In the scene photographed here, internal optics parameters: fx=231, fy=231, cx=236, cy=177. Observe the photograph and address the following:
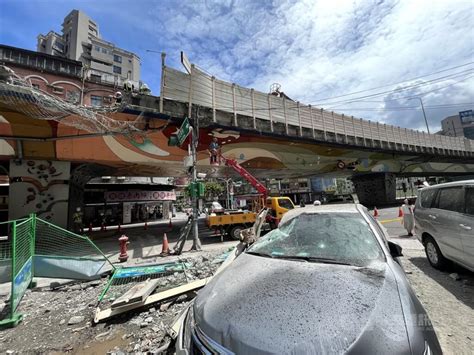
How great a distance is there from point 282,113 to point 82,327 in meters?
16.7

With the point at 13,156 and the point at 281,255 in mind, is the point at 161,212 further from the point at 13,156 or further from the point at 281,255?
the point at 281,255

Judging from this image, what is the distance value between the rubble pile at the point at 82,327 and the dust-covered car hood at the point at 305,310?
186 cm

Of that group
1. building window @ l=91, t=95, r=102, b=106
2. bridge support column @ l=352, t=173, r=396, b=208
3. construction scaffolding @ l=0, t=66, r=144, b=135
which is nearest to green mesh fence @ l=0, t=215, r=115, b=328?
construction scaffolding @ l=0, t=66, r=144, b=135

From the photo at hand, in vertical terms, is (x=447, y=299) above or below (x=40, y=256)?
below

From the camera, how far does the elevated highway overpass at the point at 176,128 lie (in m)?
11.0

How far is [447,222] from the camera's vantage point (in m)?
4.99

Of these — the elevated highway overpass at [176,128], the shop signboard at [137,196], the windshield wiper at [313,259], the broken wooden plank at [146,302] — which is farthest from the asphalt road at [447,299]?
the shop signboard at [137,196]

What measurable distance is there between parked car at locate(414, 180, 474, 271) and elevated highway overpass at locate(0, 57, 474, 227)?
35.5 ft

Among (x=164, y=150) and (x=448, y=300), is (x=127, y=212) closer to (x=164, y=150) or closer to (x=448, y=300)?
(x=164, y=150)

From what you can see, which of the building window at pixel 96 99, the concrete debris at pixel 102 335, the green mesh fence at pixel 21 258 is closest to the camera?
the concrete debris at pixel 102 335

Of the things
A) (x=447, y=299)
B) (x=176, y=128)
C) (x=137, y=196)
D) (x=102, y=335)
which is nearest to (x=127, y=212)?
(x=137, y=196)

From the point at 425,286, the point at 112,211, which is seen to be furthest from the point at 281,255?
the point at 112,211

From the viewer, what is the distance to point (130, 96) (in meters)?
12.4

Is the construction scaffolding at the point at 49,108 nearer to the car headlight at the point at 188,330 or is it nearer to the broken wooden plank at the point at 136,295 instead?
the broken wooden plank at the point at 136,295
